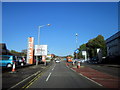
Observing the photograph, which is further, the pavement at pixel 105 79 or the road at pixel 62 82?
the pavement at pixel 105 79

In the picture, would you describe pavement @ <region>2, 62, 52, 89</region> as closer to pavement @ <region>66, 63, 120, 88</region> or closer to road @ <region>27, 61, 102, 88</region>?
road @ <region>27, 61, 102, 88</region>

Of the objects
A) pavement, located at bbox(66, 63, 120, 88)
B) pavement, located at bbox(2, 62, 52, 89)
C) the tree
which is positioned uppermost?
the tree

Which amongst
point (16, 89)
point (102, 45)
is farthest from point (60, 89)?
point (102, 45)

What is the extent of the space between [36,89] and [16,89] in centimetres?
103

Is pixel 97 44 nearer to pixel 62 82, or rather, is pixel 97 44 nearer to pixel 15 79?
pixel 15 79

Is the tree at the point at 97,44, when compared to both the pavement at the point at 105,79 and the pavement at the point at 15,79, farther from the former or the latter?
the pavement at the point at 15,79

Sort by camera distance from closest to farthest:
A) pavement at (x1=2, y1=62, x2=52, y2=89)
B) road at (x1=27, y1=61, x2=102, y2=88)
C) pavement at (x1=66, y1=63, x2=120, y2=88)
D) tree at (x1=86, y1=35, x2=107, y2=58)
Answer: pavement at (x1=2, y1=62, x2=52, y2=89)
road at (x1=27, y1=61, x2=102, y2=88)
pavement at (x1=66, y1=63, x2=120, y2=88)
tree at (x1=86, y1=35, x2=107, y2=58)

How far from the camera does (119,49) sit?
53312 mm

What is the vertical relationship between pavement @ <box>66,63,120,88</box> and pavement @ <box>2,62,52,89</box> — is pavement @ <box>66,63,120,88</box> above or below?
below

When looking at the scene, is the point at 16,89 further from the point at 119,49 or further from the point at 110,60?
the point at 110,60

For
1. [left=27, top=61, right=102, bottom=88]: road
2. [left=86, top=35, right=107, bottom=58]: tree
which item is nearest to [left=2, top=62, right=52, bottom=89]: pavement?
[left=27, top=61, right=102, bottom=88]: road

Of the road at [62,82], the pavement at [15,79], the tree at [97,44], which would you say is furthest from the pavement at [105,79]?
the tree at [97,44]

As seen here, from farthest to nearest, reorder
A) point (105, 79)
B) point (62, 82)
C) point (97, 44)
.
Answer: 1. point (97, 44)
2. point (105, 79)
3. point (62, 82)

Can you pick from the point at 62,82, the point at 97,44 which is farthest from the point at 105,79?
the point at 97,44
